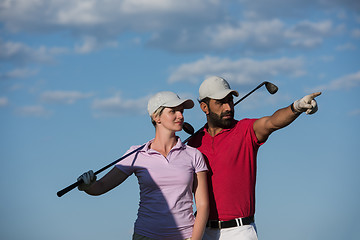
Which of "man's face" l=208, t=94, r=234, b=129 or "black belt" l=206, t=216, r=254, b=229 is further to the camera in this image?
"man's face" l=208, t=94, r=234, b=129

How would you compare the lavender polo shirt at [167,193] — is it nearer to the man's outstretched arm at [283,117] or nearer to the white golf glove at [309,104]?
the man's outstretched arm at [283,117]

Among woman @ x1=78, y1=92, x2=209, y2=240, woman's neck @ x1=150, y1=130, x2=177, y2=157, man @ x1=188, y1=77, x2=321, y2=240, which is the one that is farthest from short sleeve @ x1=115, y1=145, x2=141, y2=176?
man @ x1=188, y1=77, x2=321, y2=240

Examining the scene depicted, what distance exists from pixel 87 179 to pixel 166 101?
110 cm

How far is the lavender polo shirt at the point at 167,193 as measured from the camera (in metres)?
5.36

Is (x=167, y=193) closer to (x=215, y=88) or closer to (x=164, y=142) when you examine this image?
(x=164, y=142)

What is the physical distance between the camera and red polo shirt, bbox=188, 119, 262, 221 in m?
5.74

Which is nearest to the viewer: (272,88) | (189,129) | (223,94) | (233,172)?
(233,172)

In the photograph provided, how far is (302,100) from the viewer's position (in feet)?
17.1

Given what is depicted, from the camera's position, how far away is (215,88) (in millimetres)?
6180

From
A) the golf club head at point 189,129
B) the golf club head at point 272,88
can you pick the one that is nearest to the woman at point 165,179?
the golf club head at point 189,129

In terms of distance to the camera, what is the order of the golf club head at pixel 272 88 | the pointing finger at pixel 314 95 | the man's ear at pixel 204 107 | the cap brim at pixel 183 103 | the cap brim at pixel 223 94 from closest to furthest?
the pointing finger at pixel 314 95 < the cap brim at pixel 183 103 < the cap brim at pixel 223 94 < the man's ear at pixel 204 107 < the golf club head at pixel 272 88

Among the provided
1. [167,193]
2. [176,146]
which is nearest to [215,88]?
[176,146]

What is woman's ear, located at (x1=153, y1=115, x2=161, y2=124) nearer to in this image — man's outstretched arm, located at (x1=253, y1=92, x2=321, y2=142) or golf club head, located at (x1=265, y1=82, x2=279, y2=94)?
man's outstretched arm, located at (x1=253, y1=92, x2=321, y2=142)

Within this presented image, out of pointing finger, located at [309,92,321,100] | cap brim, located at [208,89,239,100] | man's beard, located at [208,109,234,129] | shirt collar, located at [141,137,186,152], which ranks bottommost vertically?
shirt collar, located at [141,137,186,152]
